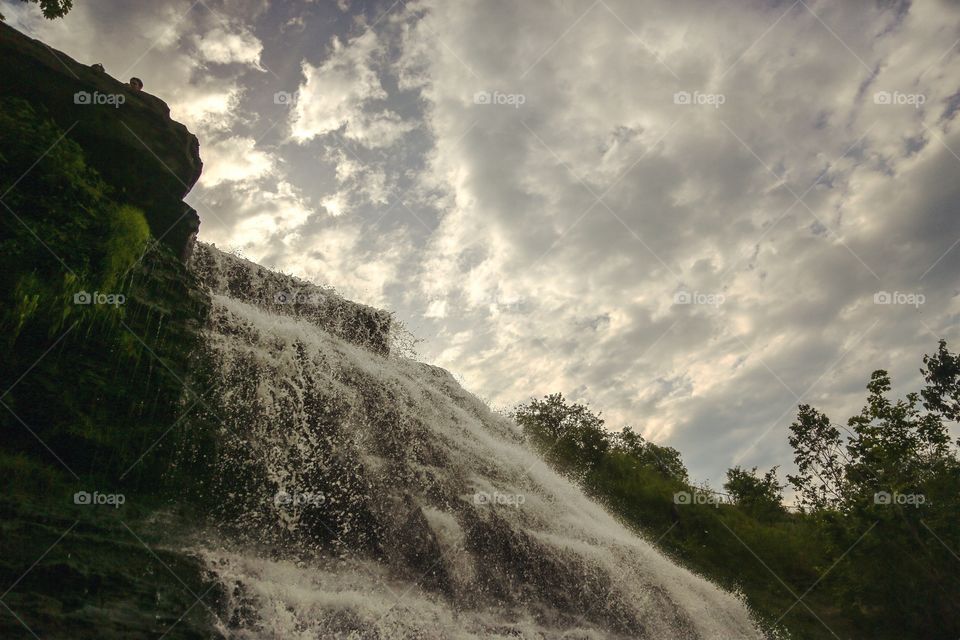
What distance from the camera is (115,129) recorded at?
1229 centimetres

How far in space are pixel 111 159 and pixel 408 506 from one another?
993 cm

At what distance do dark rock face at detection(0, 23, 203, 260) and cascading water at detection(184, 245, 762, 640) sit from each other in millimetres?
1721

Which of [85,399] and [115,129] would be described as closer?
[85,399]

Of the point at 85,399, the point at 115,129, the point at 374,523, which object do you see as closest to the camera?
the point at 85,399

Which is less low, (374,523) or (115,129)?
(115,129)

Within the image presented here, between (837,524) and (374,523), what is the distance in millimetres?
16557

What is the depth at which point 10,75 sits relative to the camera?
35.3ft

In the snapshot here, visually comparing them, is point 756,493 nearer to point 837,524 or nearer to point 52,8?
point 837,524

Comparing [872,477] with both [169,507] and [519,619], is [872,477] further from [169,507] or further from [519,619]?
[169,507]

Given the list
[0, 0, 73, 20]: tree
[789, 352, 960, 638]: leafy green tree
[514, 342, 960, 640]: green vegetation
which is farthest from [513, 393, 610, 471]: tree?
[0, 0, 73, 20]: tree

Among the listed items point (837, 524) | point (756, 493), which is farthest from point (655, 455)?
point (837, 524)

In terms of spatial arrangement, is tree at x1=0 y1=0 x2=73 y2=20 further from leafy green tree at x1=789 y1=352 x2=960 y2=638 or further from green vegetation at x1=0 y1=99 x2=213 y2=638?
leafy green tree at x1=789 y1=352 x2=960 y2=638

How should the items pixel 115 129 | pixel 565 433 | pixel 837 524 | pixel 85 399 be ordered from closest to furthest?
pixel 85 399, pixel 115 129, pixel 837 524, pixel 565 433

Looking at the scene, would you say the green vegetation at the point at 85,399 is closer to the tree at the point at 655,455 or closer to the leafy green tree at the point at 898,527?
the leafy green tree at the point at 898,527
